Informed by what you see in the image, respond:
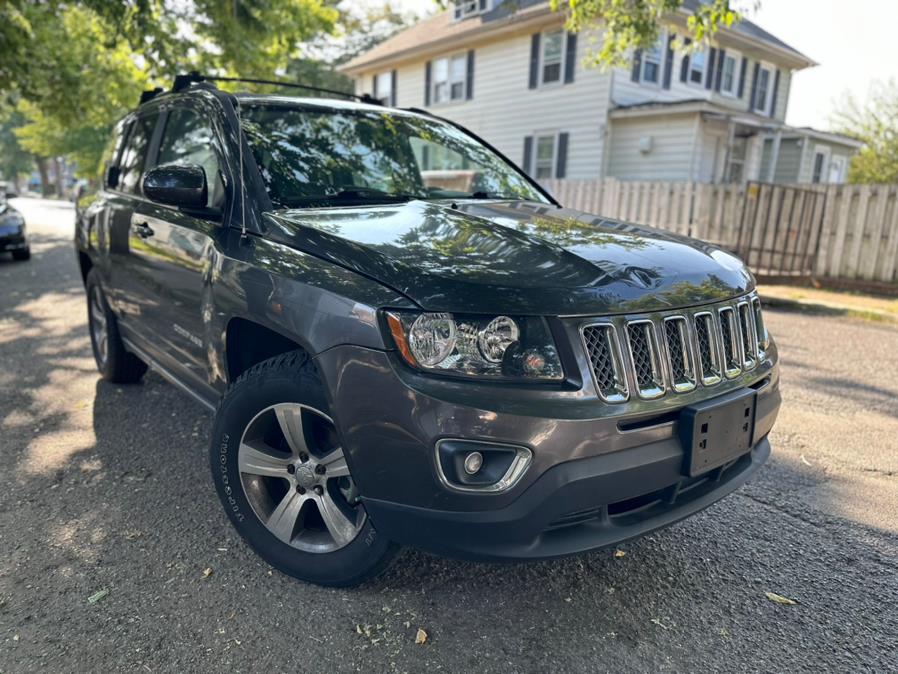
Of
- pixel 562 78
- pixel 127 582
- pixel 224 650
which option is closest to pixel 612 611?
pixel 224 650

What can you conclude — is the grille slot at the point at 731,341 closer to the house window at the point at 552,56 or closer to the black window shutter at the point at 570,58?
the black window shutter at the point at 570,58

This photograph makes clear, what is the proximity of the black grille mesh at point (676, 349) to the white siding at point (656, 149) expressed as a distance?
52.8ft

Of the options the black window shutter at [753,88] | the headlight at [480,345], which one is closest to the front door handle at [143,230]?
the headlight at [480,345]

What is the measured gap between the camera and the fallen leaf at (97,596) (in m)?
2.39

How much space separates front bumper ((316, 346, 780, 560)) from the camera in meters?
1.93

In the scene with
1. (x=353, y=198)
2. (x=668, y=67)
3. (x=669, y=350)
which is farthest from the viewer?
(x=668, y=67)

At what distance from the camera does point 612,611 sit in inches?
95.3

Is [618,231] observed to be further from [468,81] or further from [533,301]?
[468,81]

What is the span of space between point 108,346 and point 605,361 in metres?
3.87

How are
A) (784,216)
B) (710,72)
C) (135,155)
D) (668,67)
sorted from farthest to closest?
(710,72) → (668,67) → (784,216) → (135,155)

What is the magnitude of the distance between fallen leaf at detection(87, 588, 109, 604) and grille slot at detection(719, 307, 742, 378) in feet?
7.82

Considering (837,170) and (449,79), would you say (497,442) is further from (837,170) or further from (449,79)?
(837,170)

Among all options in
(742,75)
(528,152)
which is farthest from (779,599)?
(742,75)

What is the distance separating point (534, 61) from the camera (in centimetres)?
1848
